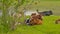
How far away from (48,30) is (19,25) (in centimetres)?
119

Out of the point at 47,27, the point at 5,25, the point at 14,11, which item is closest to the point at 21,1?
the point at 14,11

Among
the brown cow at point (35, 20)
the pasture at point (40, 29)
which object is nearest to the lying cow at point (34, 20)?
the brown cow at point (35, 20)

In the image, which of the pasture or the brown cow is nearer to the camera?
the pasture

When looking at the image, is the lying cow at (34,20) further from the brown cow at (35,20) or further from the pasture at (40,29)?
the pasture at (40,29)

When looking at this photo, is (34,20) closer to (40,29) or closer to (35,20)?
(35,20)

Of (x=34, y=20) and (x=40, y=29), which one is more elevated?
(x=34, y=20)

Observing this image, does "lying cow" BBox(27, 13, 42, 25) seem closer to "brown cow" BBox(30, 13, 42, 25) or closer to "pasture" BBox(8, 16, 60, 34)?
"brown cow" BBox(30, 13, 42, 25)

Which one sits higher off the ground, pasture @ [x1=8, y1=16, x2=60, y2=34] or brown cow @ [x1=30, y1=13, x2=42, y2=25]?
brown cow @ [x1=30, y1=13, x2=42, y2=25]

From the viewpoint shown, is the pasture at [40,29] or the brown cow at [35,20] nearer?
the pasture at [40,29]

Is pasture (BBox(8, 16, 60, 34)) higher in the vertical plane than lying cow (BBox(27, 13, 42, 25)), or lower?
lower

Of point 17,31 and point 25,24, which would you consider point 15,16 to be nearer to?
point 17,31

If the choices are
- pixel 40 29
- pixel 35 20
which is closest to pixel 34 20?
pixel 35 20

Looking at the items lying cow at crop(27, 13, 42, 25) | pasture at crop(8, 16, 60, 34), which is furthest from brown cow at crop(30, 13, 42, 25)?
pasture at crop(8, 16, 60, 34)

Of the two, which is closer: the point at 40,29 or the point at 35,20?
the point at 40,29
